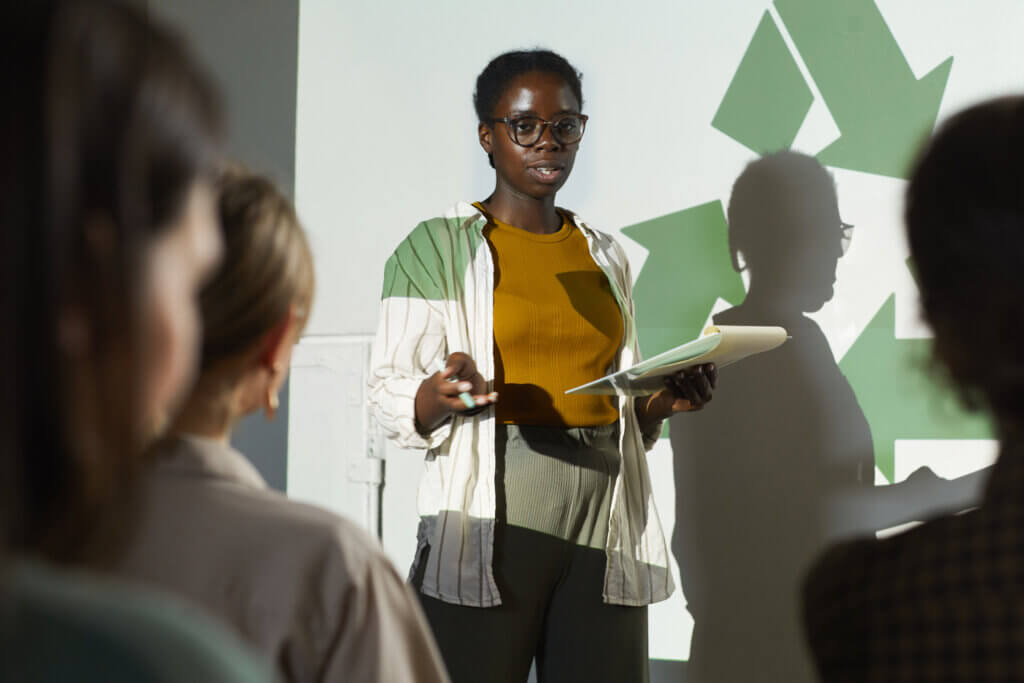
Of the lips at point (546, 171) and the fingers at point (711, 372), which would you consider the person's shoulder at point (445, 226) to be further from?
the fingers at point (711, 372)

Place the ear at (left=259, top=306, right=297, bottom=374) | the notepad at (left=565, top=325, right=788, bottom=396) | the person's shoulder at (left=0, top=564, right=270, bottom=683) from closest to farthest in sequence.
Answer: the person's shoulder at (left=0, top=564, right=270, bottom=683) < the ear at (left=259, top=306, right=297, bottom=374) < the notepad at (left=565, top=325, right=788, bottom=396)

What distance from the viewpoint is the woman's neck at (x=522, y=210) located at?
6.39 ft

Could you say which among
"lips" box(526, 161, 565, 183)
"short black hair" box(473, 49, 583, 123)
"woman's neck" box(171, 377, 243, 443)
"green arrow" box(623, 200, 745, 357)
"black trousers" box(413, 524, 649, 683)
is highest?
"short black hair" box(473, 49, 583, 123)

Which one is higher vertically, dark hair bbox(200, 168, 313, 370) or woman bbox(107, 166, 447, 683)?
dark hair bbox(200, 168, 313, 370)

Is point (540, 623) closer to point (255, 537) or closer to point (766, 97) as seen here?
point (255, 537)

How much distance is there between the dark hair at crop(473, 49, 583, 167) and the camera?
1.96 meters

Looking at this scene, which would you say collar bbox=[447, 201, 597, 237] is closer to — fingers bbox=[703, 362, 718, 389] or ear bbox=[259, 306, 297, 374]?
fingers bbox=[703, 362, 718, 389]

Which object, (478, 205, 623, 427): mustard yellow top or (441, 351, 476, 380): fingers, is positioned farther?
(478, 205, 623, 427): mustard yellow top

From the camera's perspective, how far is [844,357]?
2324 millimetres

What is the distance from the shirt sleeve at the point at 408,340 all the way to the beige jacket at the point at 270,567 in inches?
38.9

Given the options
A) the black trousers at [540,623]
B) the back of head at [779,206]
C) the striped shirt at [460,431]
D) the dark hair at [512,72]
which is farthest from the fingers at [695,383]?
the back of head at [779,206]

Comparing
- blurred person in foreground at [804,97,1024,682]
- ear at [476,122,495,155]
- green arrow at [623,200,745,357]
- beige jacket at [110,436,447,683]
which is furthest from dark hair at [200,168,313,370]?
green arrow at [623,200,745,357]

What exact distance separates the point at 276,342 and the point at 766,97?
1.81 metres

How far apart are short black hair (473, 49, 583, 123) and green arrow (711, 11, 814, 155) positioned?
0.59 metres
